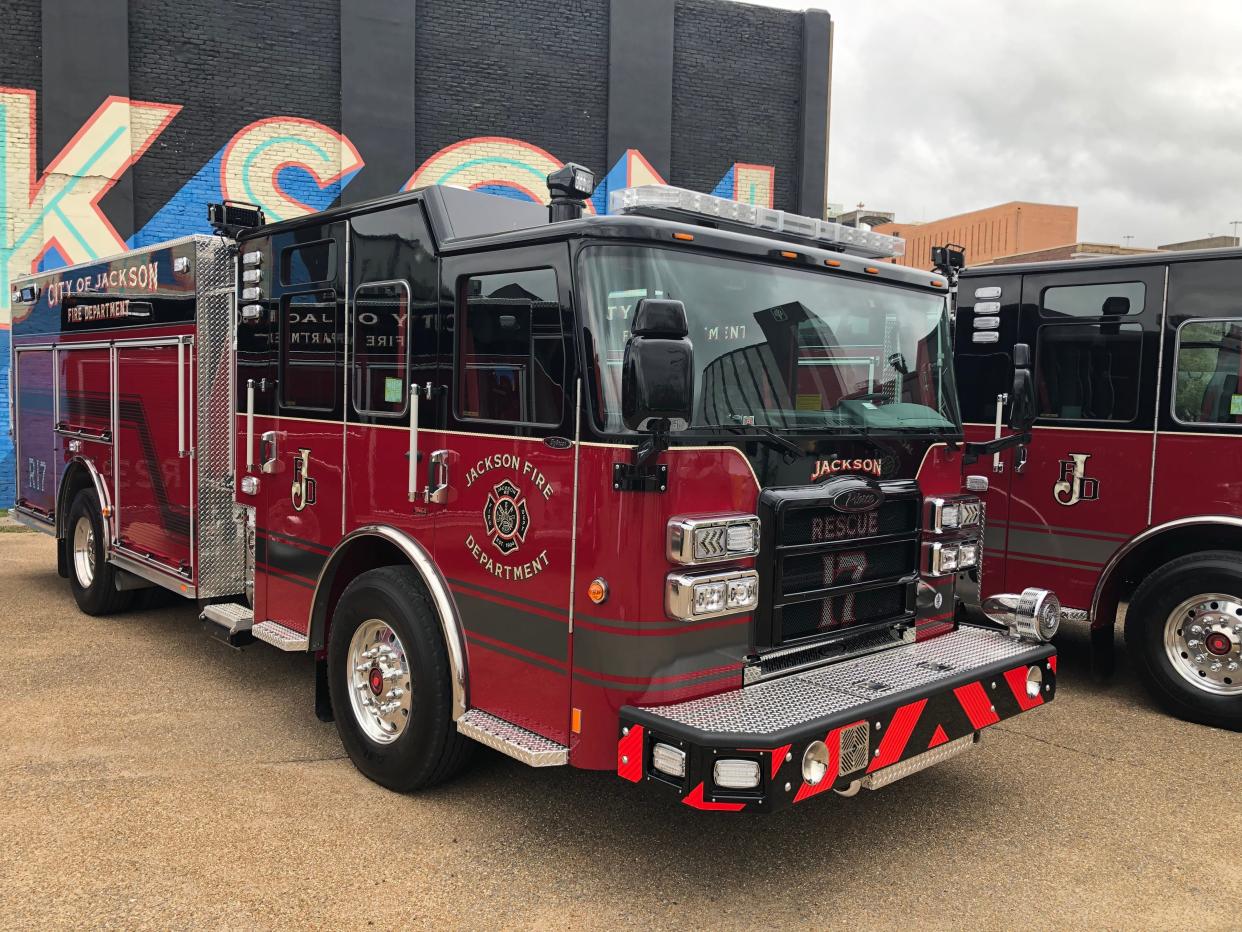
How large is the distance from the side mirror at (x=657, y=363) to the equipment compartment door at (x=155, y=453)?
3.67m

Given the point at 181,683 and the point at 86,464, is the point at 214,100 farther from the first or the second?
the point at 181,683

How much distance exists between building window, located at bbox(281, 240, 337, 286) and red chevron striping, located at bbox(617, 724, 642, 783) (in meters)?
2.70

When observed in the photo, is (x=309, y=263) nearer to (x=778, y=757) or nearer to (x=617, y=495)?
(x=617, y=495)

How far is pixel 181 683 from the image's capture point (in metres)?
5.97

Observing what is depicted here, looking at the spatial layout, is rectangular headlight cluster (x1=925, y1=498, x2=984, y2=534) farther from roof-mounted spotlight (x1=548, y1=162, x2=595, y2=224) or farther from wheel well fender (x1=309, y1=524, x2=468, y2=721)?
wheel well fender (x1=309, y1=524, x2=468, y2=721)

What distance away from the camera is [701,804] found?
322cm

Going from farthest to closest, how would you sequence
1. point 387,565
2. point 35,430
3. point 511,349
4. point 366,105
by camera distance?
point 366,105
point 35,430
point 387,565
point 511,349

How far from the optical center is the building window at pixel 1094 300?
6133 millimetres

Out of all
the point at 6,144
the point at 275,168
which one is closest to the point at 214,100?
the point at 275,168

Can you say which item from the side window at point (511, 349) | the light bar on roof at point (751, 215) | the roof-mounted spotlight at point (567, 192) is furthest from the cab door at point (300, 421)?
the light bar on roof at point (751, 215)

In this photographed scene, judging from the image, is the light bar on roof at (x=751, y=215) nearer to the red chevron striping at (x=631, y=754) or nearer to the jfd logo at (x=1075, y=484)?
the red chevron striping at (x=631, y=754)

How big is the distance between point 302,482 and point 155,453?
5.77 ft

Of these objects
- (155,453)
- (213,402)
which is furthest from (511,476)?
(155,453)

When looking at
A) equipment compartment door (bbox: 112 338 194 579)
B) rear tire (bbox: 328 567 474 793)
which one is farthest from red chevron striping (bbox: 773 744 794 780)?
equipment compartment door (bbox: 112 338 194 579)
